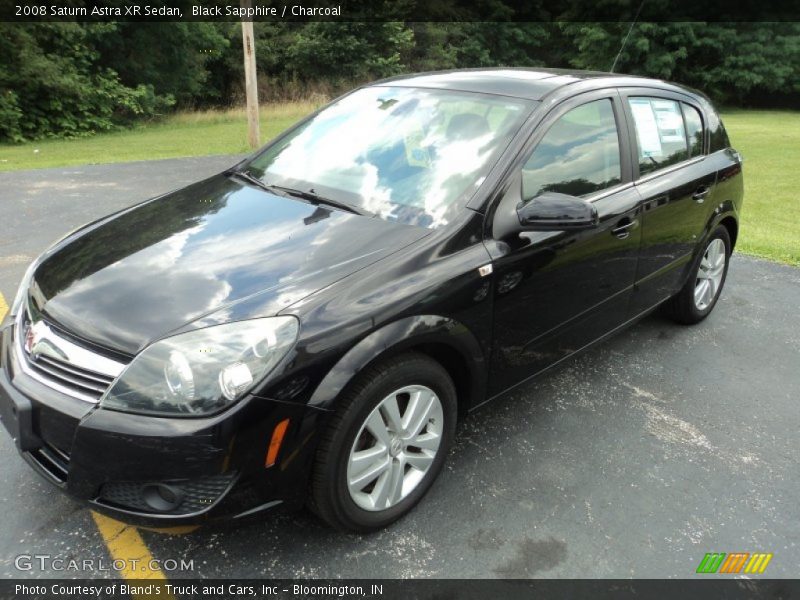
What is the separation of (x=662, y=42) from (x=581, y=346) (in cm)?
3434

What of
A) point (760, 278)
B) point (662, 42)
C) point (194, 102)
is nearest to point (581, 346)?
point (760, 278)

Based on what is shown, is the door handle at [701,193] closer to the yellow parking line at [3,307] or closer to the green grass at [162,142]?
the yellow parking line at [3,307]

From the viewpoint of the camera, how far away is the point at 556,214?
253 centimetres

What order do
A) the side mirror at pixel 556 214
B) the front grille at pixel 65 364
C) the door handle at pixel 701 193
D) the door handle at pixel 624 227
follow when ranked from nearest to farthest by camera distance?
1. the front grille at pixel 65 364
2. the side mirror at pixel 556 214
3. the door handle at pixel 624 227
4. the door handle at pixel 701 193

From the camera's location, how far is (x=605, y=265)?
3.14m

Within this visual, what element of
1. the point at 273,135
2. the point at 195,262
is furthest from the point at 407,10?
the point at 195,262

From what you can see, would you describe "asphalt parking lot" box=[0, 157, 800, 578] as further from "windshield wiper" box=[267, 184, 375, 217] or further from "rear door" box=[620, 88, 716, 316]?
"windshield wiper" box=[267, 184, 375, 217]

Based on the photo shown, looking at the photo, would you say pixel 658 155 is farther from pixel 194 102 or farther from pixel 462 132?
pixel 194 102

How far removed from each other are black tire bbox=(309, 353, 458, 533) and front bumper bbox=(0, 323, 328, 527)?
7 centimetres

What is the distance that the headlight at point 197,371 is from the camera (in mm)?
1878

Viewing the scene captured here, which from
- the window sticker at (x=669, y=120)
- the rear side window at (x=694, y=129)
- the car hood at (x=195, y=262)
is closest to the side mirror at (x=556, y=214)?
the car hood at (x=195, y=262)

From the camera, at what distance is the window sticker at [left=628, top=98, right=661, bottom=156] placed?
342 cm

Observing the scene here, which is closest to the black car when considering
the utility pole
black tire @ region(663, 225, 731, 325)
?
black tire @ region(663, 225, 731, 325)

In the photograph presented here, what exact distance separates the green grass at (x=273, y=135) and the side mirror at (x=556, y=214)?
4688 mm
